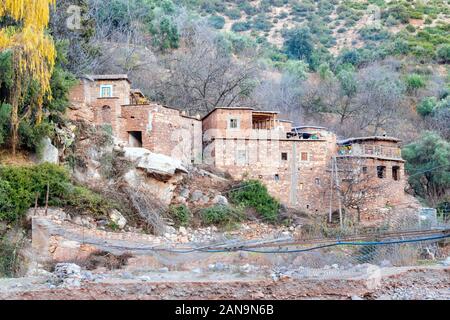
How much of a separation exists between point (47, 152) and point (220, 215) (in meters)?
7.18

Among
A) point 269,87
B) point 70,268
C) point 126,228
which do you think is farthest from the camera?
point 269,87

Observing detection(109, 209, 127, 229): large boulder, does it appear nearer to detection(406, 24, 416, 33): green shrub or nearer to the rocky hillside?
the rocky hillside

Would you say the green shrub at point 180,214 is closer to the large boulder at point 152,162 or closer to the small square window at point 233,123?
the large boulder at point 152,162

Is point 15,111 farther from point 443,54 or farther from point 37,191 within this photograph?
point 443,54

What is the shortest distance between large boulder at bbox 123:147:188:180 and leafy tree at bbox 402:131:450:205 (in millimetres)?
14174

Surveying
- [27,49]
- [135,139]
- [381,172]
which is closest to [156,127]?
[135,139]

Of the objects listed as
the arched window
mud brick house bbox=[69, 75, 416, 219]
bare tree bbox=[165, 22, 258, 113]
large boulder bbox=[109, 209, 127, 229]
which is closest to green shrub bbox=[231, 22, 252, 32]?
bare tree bbox=[165, 22, 258, 113]

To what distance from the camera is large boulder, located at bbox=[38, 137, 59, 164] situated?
19.0m

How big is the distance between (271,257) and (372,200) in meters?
10.5

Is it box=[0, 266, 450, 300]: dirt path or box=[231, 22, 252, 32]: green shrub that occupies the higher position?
box=[231, 22, 252, 32]: green shrub

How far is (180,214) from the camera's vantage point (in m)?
22.2
